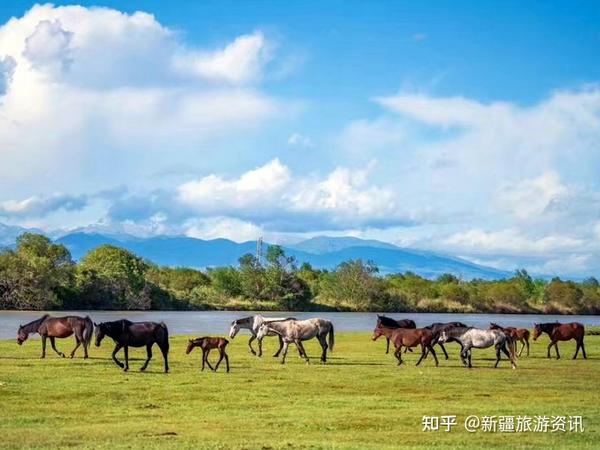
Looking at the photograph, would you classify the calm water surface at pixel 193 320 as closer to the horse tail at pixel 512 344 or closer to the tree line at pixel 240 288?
the tree line at pixel 240 288

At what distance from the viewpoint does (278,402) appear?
18.6m

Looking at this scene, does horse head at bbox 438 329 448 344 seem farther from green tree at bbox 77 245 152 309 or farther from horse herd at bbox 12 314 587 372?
green tree at bbox 77 245 152 309

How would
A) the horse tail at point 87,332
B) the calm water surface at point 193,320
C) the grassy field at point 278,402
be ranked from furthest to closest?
the calm water surface at point 193,320 < the horse tail at point 87,332 < the grassy field at point 278,402

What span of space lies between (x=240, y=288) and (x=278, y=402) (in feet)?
280

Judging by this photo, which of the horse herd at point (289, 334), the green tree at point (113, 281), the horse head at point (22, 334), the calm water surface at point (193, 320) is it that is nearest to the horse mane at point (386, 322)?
the horse herd at point (289, 334)

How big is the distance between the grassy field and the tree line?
52.2m

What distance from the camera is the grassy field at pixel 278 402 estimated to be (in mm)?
A: 14484

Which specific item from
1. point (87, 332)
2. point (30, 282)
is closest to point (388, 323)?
point (87, 332)

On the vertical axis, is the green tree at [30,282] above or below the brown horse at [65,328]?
above

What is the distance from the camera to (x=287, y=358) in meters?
29.5

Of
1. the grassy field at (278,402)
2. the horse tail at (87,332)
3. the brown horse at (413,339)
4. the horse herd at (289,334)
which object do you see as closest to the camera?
the grassy field at (278,402)

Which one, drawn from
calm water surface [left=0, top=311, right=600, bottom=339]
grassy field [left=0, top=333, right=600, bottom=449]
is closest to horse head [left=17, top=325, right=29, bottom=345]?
grassy field [left=0, top=333, right=600, bottom=449]

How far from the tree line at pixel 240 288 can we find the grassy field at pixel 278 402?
171ft

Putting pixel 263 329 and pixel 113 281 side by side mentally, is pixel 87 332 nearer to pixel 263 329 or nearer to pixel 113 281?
pixel 263 329
